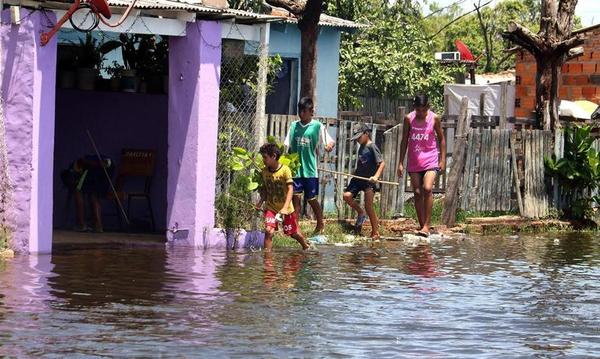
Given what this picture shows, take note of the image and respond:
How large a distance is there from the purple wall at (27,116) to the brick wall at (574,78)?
1311 cm

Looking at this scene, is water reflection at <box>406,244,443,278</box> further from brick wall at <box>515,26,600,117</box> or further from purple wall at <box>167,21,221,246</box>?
brick wall at <box>515,26,600,117</box>

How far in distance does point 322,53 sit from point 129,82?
6.93 meters

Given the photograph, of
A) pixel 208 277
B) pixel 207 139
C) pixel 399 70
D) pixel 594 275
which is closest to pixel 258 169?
pixel 207 139

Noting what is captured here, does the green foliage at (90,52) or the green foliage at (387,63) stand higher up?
the green foliage at (387,63)

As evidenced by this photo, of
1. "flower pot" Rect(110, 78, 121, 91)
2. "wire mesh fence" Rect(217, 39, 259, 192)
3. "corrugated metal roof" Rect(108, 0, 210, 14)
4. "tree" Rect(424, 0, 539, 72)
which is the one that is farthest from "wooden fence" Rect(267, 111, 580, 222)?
"tree" Rect(424, 0, 539, 72)

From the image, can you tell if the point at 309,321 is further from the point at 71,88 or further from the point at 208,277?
the point at 71,88

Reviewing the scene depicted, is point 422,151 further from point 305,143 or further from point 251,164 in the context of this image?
point 251,164

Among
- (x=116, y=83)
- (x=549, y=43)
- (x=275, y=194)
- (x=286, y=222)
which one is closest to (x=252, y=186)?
(x=275, y=194)

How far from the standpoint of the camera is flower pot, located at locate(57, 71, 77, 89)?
17641mm

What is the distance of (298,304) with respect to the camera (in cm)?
1148

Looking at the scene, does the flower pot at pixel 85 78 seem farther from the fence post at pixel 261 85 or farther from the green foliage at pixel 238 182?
the fence post at pixel 261 85

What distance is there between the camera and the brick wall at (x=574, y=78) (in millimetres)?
25453

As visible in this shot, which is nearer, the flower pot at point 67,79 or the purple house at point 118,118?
the purple house at point 118,118

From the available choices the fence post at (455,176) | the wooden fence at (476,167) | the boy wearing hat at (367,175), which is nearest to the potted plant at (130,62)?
the wooden fence at (476,167)
